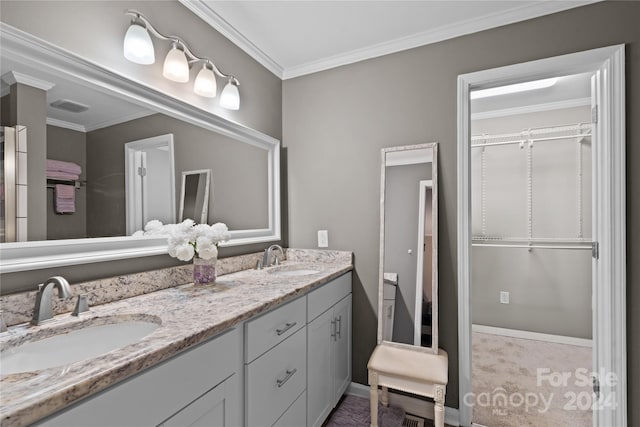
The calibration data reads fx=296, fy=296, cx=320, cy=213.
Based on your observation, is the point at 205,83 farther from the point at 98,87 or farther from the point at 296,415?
the point at 296,415

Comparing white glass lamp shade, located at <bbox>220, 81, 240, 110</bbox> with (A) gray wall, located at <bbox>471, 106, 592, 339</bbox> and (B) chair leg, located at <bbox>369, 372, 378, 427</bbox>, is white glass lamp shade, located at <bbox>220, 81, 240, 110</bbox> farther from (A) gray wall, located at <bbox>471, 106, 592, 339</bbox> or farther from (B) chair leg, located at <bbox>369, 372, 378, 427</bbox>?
(A) gray wall, located at <bbox>471, 106, 592, 339</bbox>

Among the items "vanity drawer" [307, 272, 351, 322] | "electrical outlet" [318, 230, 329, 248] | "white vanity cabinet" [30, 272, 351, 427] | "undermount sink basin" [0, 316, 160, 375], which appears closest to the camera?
"white vanity cabinet" [30, 272, 351, 427]

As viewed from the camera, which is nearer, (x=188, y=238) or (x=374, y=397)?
(x=188, y=238)

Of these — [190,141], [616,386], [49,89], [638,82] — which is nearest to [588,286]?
[616,386]

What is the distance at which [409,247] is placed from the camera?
1.99m

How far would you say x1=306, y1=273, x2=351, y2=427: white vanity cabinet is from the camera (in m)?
1.60

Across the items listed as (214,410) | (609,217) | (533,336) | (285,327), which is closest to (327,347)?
(285,327)

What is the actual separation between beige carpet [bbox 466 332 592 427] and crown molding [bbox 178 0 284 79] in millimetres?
2680

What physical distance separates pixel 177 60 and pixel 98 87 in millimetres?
427

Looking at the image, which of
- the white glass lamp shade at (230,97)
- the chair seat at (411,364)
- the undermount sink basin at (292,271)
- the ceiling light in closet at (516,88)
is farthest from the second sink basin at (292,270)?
the ceiling light in closet at (516,88)

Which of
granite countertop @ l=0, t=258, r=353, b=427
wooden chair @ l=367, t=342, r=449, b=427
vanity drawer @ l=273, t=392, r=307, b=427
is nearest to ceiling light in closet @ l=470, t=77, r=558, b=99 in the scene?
wooden chair @ l=367, t=342, r=449, b=427

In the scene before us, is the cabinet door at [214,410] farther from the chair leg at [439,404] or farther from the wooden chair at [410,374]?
the chair leg at [439,404]

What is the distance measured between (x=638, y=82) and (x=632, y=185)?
54cm

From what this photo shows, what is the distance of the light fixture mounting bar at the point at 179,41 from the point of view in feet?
4.44
